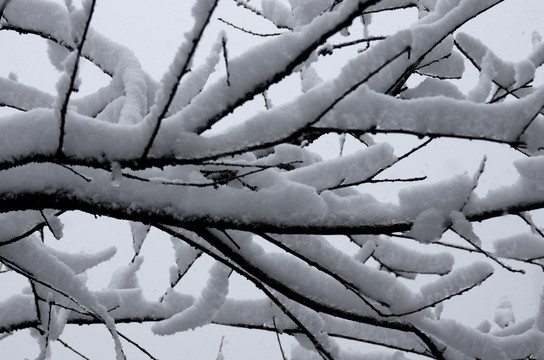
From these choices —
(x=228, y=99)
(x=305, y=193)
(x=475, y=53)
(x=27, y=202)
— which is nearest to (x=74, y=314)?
(x=27, y=202)

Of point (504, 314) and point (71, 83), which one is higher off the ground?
point (504, 314)

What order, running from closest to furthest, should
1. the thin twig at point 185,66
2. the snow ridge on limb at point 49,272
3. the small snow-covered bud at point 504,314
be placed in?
the thin twig at point 185,66, the snow ridge on limb at point 49,272, the small snow-covered bud at point 504,314

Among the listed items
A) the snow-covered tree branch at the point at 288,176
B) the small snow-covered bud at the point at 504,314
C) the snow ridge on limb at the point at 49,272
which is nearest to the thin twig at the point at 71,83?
the snow-covered tree branch at the point at 288,176

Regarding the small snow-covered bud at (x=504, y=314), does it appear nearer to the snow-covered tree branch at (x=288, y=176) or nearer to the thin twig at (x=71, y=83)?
the snow-covered tree branch at (x=288, y=176)

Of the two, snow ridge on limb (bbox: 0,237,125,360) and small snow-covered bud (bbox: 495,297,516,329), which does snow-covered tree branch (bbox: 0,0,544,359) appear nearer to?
snow ridge on limb (bbox: 0,237,125,360)

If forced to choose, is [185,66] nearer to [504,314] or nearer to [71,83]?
[71,83]

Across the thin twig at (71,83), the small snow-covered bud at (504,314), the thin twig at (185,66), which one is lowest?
the thin twig at (185,66)

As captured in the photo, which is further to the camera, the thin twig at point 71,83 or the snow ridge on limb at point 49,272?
the snow ridge on limb at point 49,272

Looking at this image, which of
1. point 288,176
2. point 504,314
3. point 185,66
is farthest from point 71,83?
point 504,314

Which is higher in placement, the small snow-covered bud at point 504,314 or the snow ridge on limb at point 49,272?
the small snow-covered bud at point 504,314

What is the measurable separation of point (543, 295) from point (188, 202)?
1.32 metres

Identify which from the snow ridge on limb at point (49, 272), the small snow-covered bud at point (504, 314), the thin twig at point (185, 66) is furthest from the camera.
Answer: the small snow-covered bud at point (504, 314)

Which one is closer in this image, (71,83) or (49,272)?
(71,83)

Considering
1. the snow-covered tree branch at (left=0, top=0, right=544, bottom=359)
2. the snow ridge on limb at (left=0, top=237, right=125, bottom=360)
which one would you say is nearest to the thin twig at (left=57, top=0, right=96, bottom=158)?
the snow-covered tree branch at (left=0, top=0, right=544, bottom=359)
